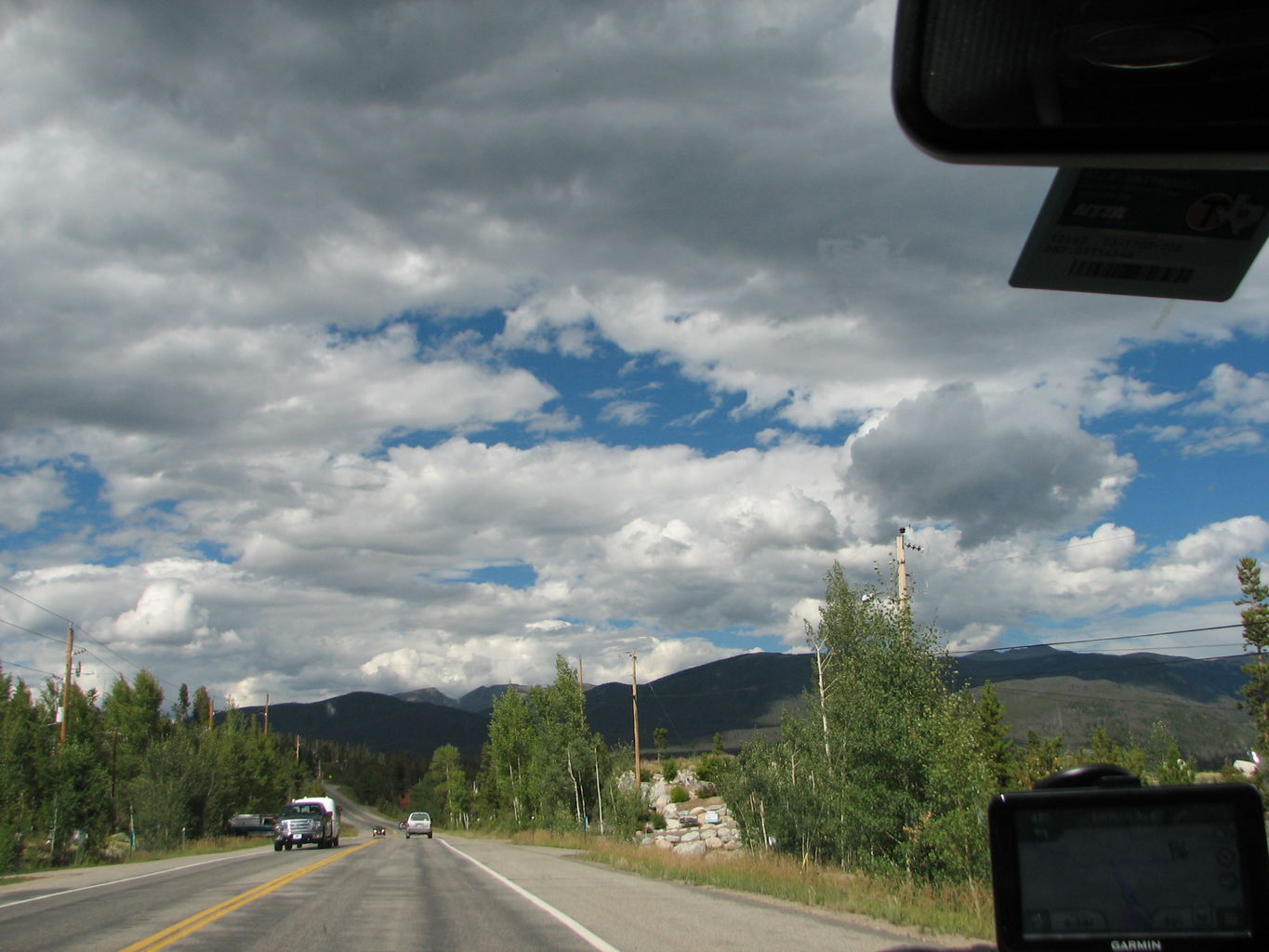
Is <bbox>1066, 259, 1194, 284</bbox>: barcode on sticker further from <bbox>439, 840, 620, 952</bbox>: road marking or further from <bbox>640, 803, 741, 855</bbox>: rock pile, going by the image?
<bbox>640, 803, 741, 855</bbox>: rock pile

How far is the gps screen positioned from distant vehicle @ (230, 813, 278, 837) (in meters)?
98.6

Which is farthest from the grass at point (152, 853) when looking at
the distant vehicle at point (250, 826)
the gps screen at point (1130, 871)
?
the gps screen at point (1130, 871)

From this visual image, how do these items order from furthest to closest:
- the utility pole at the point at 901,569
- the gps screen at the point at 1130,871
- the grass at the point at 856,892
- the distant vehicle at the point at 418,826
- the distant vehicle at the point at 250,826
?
the distant vehicle at the point at 250,826
the distant vehicle at the point at 418,826
the utility pole at the point at 901,569
the grass at the point at 856,892
the gps screen at the point at 1130,871

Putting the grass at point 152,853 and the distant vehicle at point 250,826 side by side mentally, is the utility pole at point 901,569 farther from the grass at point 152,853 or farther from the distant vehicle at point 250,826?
the distant vehicle at point 250,826

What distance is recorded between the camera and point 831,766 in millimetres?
27719

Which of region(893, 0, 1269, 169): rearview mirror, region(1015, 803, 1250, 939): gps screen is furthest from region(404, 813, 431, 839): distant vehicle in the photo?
region(893, 0, 1269, 169): rearview mirror

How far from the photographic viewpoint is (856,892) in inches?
683

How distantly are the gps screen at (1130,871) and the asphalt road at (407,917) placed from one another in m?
9.57

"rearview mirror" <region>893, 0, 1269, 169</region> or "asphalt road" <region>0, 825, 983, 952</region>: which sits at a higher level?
"rearview mirror" <region>893, 0, 1269, 169</region>

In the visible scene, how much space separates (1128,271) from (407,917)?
14992 millimetres

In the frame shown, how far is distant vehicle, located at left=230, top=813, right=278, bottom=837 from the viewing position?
91.8 m

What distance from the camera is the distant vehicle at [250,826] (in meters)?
91.8

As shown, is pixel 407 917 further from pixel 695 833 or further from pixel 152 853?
pixel 695 833

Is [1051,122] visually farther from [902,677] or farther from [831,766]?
[831,766]
